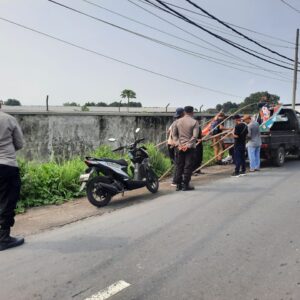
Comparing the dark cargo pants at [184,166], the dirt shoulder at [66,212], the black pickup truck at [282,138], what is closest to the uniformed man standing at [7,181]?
the dirt shoulder at [66,212]

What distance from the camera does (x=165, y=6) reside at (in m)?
11.4

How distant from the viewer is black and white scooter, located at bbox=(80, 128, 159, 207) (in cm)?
746

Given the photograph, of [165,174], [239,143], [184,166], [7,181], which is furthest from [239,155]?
[7,181]

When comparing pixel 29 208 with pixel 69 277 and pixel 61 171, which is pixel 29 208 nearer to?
pixel 61 171

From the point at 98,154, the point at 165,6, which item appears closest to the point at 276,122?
the point at 165,6

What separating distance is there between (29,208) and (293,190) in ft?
17.8

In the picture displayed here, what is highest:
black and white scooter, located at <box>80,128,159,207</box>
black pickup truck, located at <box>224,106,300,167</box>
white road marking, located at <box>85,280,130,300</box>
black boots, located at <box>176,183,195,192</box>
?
black pickup truck, located at <box>224,106,300,167</box>

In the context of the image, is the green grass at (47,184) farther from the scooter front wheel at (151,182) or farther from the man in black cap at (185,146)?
the man in black cap at (185,146)

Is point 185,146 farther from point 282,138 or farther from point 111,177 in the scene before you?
point 282,138

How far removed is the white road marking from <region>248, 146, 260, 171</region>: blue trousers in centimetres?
876

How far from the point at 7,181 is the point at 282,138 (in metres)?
10.4

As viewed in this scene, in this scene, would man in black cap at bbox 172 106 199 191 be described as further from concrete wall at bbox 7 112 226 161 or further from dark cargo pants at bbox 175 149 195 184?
concrete wall at bbox 7 112 226 161

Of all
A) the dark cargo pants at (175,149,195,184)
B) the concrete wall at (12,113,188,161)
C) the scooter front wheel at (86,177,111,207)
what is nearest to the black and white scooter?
the scooter front wheel at (86,177,111,207)

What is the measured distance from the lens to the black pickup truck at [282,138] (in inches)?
513
